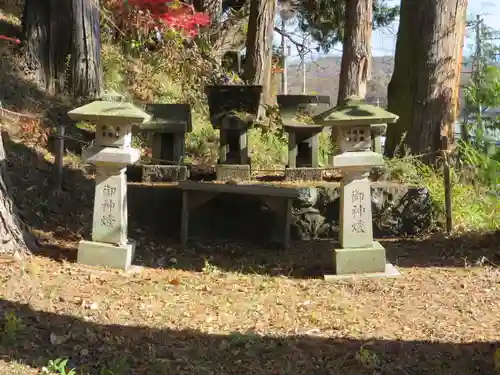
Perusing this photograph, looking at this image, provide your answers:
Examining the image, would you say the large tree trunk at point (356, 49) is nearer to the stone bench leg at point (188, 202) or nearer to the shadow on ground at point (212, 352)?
the stone bench leg at point (188, 202)

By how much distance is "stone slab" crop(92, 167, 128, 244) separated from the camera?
549 cm

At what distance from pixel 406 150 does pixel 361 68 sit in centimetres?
533

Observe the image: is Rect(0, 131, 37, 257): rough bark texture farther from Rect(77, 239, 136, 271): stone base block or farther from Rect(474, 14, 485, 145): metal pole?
Rect(474, 14, 485, 145): metal pole

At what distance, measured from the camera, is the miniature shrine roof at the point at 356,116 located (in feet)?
17.0

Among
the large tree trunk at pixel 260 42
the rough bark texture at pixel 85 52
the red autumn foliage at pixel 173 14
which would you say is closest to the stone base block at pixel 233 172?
the rough bark texture at pixel 85 52

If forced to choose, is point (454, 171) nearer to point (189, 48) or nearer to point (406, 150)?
point (406, 150)

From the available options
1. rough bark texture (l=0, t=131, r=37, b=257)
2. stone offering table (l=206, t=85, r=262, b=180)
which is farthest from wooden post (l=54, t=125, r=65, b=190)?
stone offering table (l=206, t=85, r=262, b=180)

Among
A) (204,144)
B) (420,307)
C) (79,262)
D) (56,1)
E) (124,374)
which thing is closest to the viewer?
(124,374)

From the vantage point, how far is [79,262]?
216 inches

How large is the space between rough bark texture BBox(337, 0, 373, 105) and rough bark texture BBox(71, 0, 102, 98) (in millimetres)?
5716

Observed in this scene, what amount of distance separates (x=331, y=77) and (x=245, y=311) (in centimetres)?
2201

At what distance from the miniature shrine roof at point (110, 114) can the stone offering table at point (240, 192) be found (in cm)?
A: 121

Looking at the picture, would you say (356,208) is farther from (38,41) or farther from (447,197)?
(38,41)

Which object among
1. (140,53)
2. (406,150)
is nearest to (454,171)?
(406,150)
